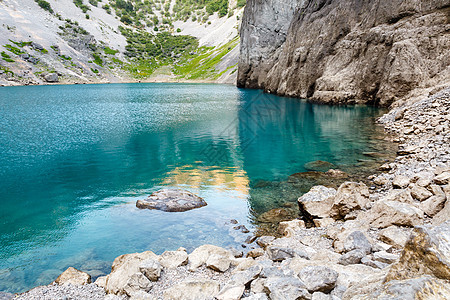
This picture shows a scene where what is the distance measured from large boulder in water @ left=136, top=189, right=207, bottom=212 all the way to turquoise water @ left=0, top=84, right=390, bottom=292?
0.56 m

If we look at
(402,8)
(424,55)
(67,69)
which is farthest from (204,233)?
(67,69)

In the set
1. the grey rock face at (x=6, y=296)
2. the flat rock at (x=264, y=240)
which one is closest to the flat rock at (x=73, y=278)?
the grey rock face at (x=6, y=296)

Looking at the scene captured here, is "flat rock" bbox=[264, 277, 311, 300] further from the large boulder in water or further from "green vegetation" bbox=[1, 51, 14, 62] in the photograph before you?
"green vegetation" bbox=[1, 51, 14, 62]

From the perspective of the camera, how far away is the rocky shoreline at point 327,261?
4.47 metres

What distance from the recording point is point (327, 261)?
752 cm

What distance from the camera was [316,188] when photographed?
15.0 meters

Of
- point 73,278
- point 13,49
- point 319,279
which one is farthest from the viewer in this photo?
point 13,49

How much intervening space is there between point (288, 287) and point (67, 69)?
170626 mm

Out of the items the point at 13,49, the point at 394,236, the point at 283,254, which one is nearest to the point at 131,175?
the point at 283,254

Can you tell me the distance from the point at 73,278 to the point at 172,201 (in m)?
7.02

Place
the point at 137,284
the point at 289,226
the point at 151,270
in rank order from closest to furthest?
the point at 137,284
the point at 151,270
the point at 289,226

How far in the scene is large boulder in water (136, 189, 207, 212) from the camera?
15523mm

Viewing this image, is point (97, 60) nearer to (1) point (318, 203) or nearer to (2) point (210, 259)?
(1) point (318, 203)

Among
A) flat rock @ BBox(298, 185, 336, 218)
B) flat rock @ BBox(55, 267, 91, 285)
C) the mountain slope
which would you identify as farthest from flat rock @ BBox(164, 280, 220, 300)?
the mountain slope
